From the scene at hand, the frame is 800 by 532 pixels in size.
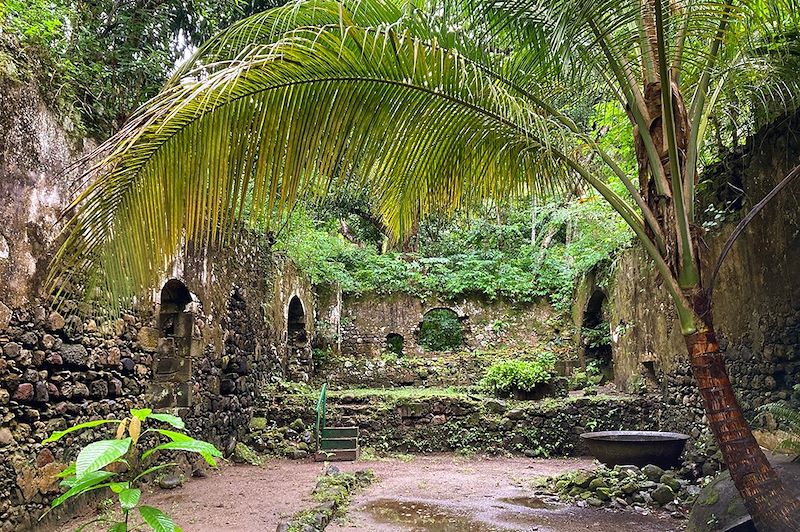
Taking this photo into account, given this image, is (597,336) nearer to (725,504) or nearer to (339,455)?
(339,455)

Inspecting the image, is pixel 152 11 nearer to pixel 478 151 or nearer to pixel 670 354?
pixel 478 151

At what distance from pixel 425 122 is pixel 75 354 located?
3.36 m

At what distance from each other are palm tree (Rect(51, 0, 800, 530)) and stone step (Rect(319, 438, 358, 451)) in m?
5.48

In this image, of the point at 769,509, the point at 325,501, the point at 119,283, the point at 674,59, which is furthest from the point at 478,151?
the point at 325,501

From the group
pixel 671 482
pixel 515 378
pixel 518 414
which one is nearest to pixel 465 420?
pixel 518 414

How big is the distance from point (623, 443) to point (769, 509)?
9.66 ft

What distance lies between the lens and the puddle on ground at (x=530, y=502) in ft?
17.2

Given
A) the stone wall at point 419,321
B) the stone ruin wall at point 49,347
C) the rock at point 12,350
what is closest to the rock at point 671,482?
the stone ruin wall at point 49,347

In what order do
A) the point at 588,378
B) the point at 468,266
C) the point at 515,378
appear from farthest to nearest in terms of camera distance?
the point at 468,266, the point at 588,378, the point at 515,378

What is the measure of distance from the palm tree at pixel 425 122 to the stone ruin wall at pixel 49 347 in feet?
3.51

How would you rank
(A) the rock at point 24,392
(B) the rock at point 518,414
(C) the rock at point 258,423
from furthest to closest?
(B) the rock at point 518,414
(C) the rock at point 258,423
(A) the rock at point 24,392

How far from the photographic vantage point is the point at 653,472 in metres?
5.61

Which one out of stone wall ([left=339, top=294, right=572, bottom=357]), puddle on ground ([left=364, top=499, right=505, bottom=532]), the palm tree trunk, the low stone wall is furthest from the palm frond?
stone wall ([left=339, top=294, right=572, bottom=357])

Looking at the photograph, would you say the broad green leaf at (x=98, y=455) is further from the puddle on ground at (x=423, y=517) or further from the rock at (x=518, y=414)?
the rock at (x=518, y=414)
